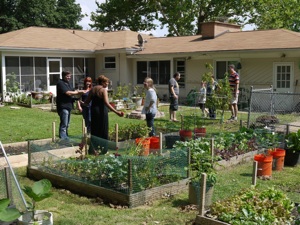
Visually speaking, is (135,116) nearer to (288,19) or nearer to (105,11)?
(288,19)

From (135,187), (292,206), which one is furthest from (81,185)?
(292,206)

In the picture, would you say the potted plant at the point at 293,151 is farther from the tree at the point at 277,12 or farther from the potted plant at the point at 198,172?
the tree at the point at 277,12

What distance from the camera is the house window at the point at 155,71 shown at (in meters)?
22.3

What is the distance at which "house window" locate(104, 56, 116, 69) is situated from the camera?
2372 cm

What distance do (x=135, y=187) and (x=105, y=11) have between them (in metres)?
35.9

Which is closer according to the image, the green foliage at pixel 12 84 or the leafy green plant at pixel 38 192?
the leafy green plant at pixel 38 192

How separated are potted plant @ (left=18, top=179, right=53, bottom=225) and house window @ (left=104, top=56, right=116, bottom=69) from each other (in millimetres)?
19537

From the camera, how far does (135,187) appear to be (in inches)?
224

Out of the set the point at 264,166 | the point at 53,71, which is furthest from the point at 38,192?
the point at 53,71

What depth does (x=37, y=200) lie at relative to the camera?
14.0 feet

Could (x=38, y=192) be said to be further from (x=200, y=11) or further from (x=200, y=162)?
(x=200, y=11)

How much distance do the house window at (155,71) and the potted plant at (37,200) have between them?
1804cm

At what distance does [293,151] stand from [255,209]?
4049mm

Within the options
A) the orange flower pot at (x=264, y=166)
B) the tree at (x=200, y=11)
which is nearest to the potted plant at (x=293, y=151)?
the orange flower pot at (x=264, y=166)
